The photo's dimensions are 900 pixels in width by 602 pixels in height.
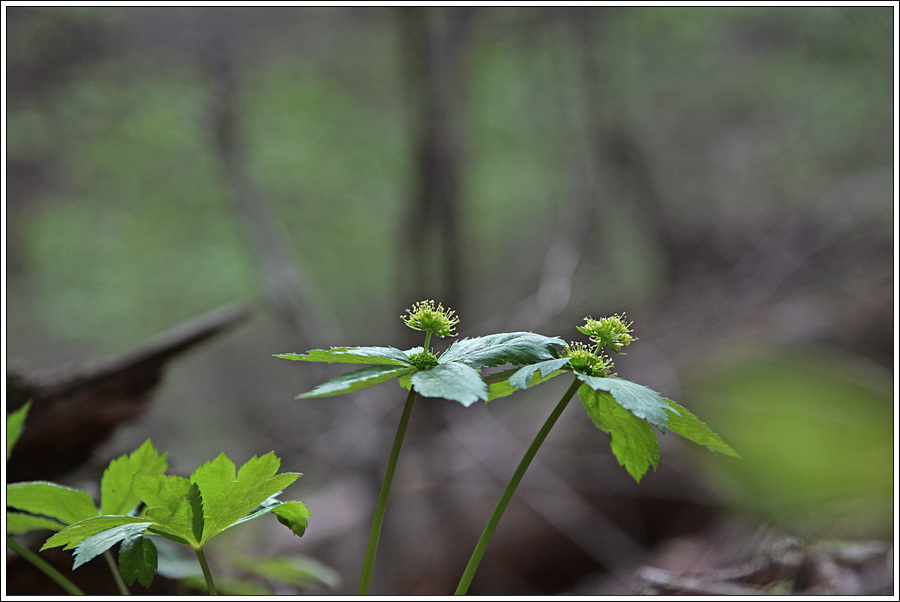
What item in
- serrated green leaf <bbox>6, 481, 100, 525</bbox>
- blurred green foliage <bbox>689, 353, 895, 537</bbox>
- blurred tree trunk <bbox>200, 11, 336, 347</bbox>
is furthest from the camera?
blurred tree trunk <bbox>200, 11, 336, 347</bbox>

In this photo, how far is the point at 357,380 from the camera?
0.43 metres

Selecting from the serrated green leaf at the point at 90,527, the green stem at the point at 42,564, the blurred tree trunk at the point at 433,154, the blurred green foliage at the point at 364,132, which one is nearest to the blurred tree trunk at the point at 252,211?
the blurred green foliage at the point at 364,132

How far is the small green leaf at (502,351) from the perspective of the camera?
1.46ft

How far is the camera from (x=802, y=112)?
294 centimetres

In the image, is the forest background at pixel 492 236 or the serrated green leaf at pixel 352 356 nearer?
the serrated green leaf at pixel 352 356

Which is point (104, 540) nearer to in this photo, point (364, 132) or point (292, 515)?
point (292, 515)

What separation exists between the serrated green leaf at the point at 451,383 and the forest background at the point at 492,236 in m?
0.75

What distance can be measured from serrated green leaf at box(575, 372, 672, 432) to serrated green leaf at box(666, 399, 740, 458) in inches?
0.5

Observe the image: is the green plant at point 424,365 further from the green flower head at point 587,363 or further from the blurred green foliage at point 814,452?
the blurred green foliage at point 814,452

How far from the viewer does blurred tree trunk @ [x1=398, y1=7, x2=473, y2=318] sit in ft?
6.77

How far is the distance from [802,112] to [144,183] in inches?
138

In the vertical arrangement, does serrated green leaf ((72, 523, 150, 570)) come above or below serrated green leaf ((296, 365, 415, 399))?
below

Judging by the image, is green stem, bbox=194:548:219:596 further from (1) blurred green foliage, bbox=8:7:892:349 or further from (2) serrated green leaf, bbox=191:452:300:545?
(1) blurred green foliage, bbox=8:7:892:349

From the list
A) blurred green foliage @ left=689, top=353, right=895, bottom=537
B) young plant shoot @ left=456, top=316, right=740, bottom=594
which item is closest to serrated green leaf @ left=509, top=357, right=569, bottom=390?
young plant shoot @ left=456, top=316, right=740, bottom=594
